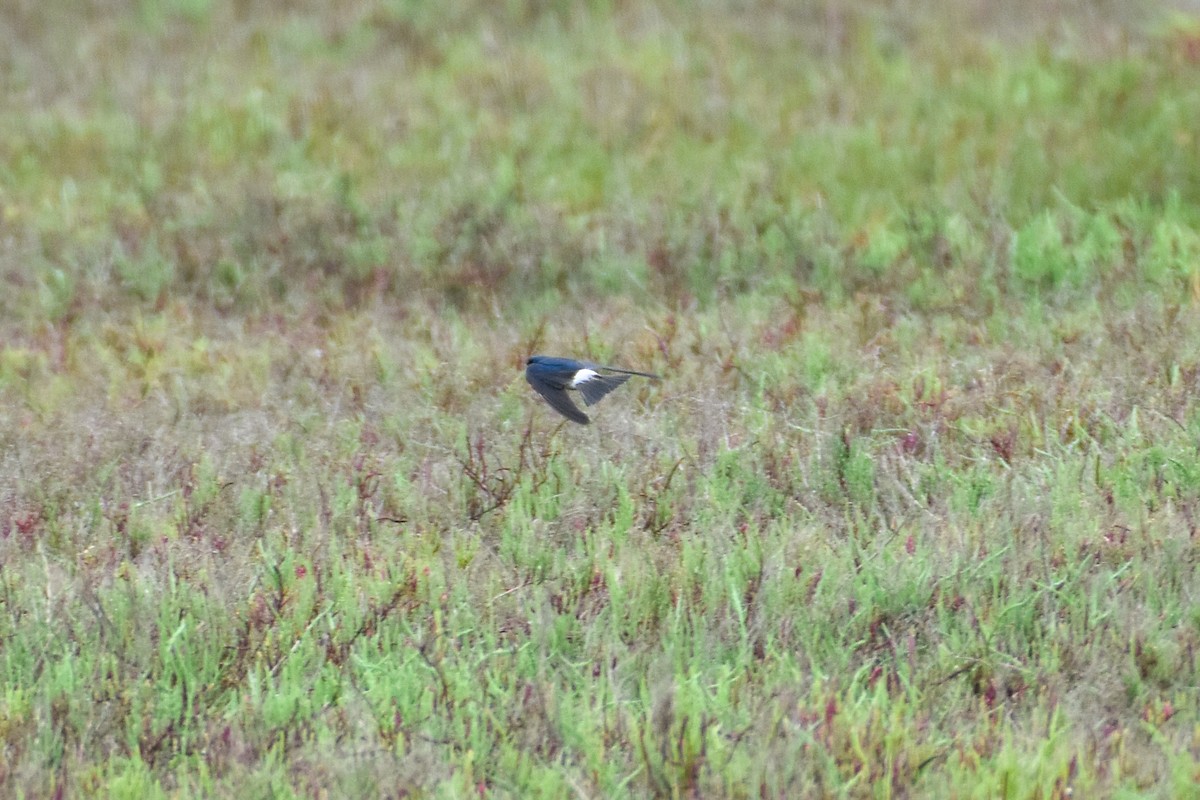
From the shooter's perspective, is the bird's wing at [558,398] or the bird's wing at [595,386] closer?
the bird's wing at [558,398]

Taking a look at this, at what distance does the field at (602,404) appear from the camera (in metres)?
3.43

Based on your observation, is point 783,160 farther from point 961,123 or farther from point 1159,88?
point 1159,88

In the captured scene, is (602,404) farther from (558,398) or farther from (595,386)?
(558,398)

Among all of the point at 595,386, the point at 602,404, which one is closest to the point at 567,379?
the point at 595,386

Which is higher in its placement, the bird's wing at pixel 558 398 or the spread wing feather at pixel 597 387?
the bird's wing at pixel 558 398

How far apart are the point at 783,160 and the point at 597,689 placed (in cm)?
589

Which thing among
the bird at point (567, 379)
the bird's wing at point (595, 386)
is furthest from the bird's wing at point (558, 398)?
the bird's wing at point (595, 386)

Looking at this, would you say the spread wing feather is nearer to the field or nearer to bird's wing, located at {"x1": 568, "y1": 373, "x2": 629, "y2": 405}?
bird's wing, located at {"x1": 568, "y1": 373, "x2": 629, "y2": 405}

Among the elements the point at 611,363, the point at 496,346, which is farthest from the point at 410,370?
the point at 611,363

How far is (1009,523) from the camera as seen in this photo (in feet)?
14.0

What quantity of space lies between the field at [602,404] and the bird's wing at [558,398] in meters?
0.16

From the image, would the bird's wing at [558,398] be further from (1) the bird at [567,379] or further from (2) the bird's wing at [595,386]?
(2) the bird's wing at [595,386]

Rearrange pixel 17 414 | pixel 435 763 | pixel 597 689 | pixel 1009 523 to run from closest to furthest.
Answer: pixel 435 763, pixel 597 689, pixel 1009 523, pixel 17 414

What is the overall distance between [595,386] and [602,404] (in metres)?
0.30
